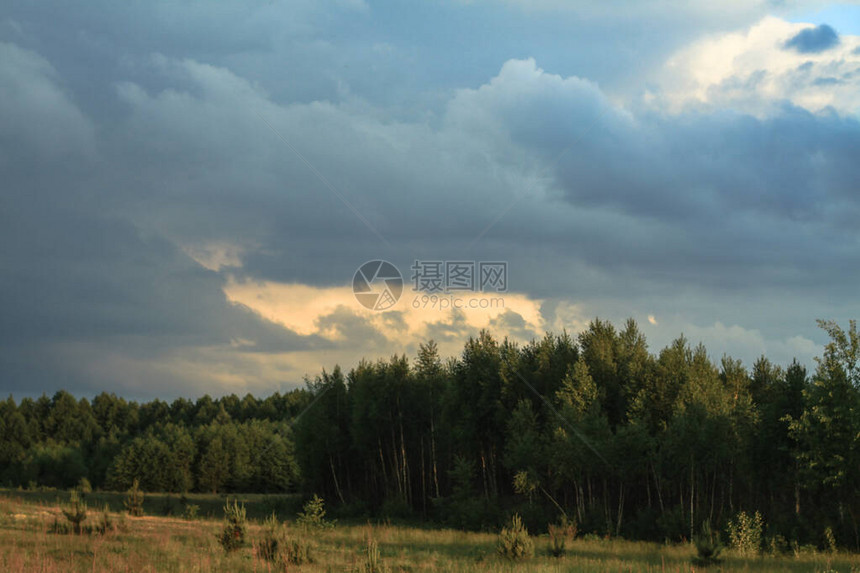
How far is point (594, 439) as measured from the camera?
4500cm

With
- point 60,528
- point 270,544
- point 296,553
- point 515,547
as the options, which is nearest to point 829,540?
point 515,547

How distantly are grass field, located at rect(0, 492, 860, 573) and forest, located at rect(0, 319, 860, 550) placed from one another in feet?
17.3

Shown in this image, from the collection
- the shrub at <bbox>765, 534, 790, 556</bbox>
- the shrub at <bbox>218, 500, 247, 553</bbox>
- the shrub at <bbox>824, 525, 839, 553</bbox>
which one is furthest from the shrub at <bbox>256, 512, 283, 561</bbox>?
the shrub at <bbox>824, 525, 839, 553</bbox>

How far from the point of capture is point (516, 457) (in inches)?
1855

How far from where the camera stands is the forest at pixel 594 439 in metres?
35.6

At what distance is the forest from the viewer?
35594 mm

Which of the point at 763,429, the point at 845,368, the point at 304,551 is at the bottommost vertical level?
the point at 304,551

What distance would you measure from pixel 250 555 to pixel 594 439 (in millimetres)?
27565

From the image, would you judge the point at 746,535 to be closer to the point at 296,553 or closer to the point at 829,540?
the point at 829,540

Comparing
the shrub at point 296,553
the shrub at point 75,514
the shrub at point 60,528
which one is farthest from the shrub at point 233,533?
the shrub at point 60,528

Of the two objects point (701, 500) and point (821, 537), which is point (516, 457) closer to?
point (701, 500)

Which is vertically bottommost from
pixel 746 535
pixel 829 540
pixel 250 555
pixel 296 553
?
pixel 829 540

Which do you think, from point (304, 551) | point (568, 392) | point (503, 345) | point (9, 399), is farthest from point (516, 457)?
point (9, 399)

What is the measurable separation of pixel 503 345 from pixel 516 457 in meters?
13.0
